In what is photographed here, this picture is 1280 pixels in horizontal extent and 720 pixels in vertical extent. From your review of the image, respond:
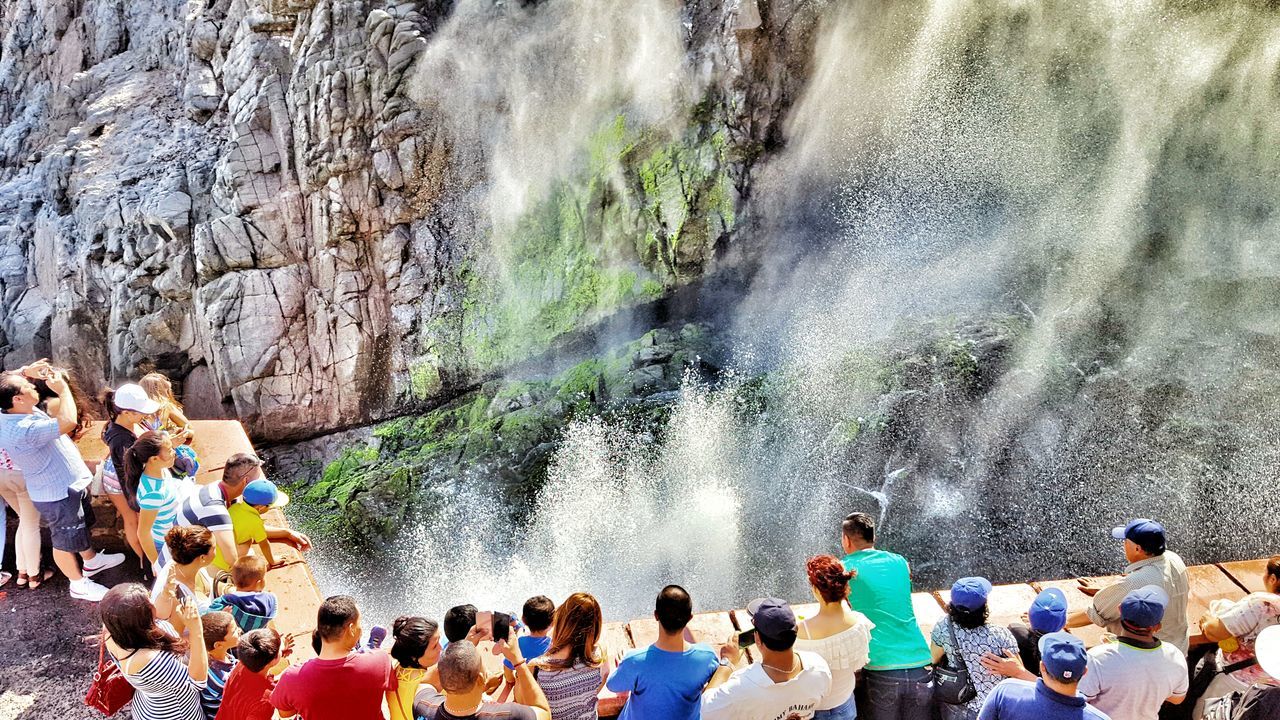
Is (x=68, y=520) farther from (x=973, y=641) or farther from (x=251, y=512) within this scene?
(x=973, y=641)

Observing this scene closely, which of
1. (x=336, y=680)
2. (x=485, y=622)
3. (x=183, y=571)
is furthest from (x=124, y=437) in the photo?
(x=485, y=622)

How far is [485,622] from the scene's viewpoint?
394 centimetres

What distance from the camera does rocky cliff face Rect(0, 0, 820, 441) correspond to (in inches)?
611

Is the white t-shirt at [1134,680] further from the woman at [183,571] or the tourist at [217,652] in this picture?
the woman at [183,571]

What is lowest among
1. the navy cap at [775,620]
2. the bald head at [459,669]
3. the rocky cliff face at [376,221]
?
the rocky cliff face at [376,221]

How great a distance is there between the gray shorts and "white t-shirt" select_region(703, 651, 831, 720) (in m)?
4.61

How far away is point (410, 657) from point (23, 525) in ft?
12.5

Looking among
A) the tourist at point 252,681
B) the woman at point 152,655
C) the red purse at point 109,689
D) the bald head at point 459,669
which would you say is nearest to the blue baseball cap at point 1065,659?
the bald head at point 459,669

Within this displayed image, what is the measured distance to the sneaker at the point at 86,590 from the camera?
18.7 feet

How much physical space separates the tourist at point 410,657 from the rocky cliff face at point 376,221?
11647mm

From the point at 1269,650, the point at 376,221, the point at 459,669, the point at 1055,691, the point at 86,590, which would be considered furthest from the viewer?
the point at 376,221

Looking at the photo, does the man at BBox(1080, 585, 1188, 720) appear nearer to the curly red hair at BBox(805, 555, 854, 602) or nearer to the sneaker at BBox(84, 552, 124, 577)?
the curly red hair at BBox(805, 555, 854, 602)


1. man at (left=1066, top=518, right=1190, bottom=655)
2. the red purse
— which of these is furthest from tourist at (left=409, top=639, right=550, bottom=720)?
man at (left=1066, top=518, right=1190, bottom=655)

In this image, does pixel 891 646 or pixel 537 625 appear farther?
pixel 891 646
